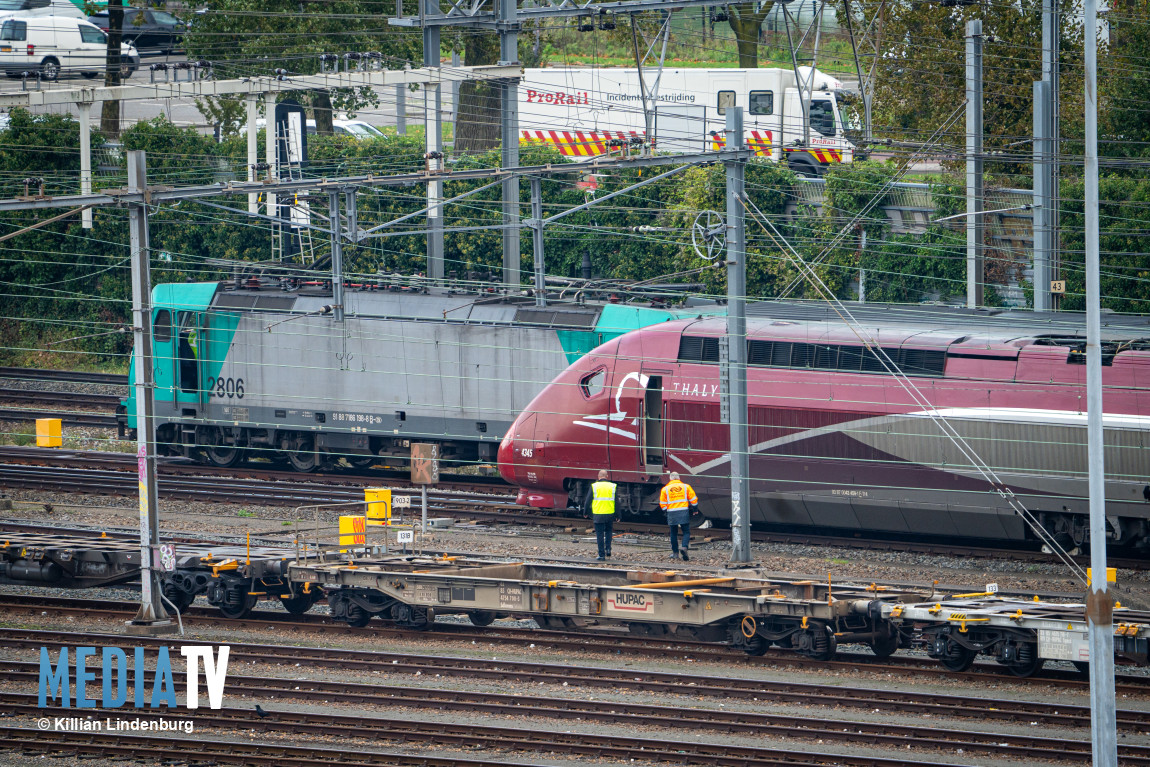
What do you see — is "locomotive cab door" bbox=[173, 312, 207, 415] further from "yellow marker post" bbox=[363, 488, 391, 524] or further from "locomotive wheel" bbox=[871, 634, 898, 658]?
"locomotive wheel" bbox=[871, 634, 898, 658]

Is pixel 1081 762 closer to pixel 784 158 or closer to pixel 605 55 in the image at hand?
pixel 784 158

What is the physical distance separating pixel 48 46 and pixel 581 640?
126 ft

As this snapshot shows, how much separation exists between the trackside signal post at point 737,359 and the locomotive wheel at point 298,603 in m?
6.75

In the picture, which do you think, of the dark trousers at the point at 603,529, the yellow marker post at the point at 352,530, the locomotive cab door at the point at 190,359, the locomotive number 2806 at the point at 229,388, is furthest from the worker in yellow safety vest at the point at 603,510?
the locomotive cab door at the point at 190,359

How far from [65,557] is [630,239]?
23718 millimetres

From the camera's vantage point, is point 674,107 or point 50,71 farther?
point 50,71

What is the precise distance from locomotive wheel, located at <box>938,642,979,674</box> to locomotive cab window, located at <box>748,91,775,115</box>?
2857 centimetres

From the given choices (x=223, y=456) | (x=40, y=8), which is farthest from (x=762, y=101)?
(x=40, y=8)

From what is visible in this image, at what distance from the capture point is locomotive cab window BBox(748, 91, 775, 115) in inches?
1710

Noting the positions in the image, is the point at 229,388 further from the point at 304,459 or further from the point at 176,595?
the point at 176,595

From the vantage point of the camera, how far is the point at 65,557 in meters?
20.7

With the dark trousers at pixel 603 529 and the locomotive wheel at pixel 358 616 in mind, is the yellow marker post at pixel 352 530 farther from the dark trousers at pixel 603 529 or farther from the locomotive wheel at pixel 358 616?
the dark trousers at pixel 603 529

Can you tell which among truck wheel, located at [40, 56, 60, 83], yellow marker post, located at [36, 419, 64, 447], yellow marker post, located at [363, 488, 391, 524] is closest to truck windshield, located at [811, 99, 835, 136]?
truck wheel, located at [40, 56, 60, 83]

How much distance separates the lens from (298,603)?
20531 millimetres
